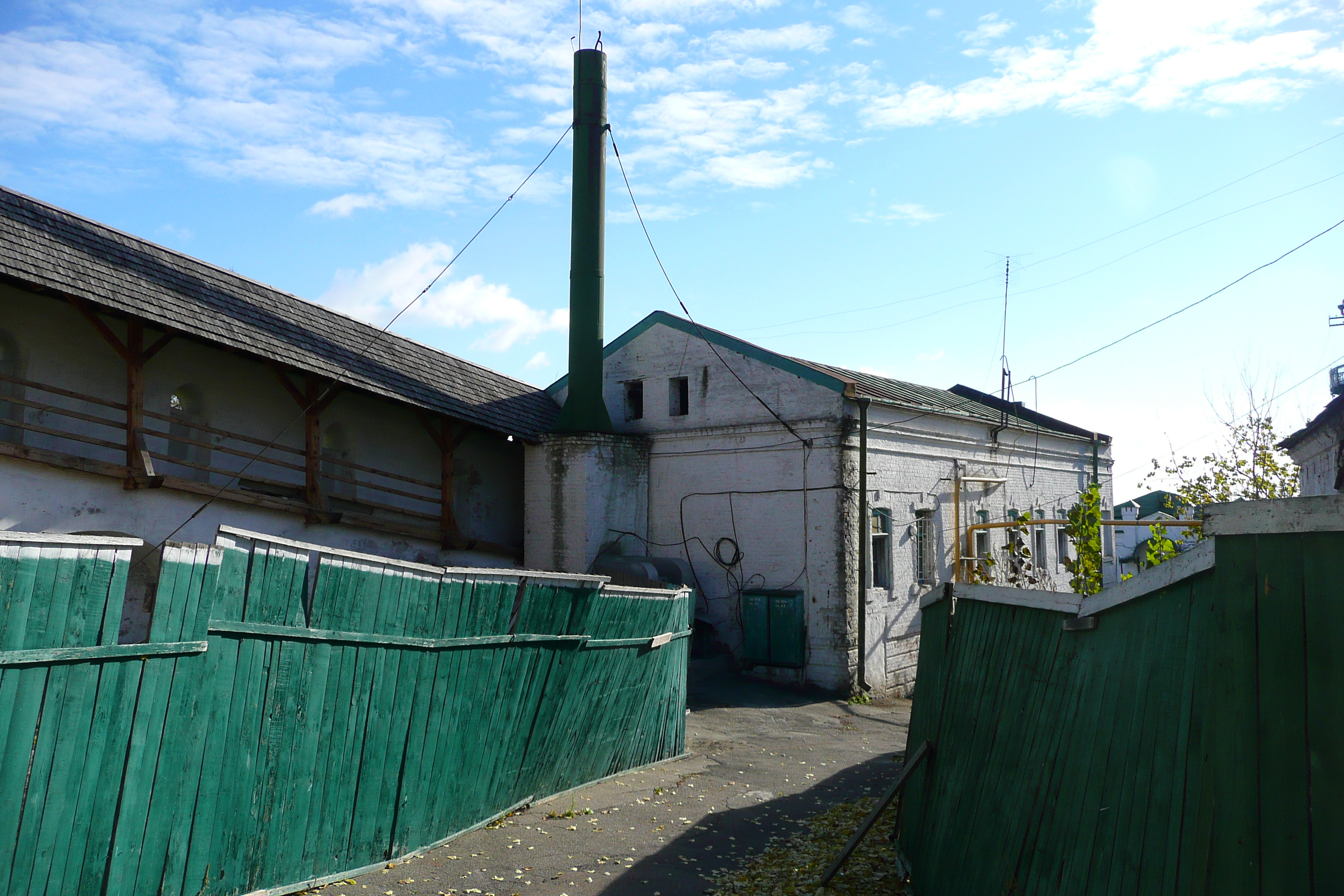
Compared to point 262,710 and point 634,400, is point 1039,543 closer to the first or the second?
point 634,400

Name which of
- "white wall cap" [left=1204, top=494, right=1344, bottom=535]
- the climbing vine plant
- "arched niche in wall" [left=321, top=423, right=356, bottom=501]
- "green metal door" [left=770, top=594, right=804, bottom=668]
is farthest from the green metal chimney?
"white wall cap" [left=1204, top=494, right=1344, bottom=535]

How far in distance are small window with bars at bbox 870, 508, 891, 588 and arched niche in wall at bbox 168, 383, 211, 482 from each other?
40.2 ft

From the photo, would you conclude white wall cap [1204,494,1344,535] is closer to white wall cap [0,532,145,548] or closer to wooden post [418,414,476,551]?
white wall cap [0,532,145,548]

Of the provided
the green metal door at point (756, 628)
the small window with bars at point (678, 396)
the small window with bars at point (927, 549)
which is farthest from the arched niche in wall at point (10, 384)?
the small window with bars at point (927, 549)

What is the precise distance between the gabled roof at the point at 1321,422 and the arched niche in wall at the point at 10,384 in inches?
738

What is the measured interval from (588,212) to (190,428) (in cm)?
927

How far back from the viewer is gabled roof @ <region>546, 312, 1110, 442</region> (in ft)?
59.7

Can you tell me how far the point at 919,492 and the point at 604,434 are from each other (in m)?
6.71

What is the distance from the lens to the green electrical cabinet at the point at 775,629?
1750 cm

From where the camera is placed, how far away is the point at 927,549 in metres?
20.2

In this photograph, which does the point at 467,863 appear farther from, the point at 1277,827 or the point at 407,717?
the point at 1277,827

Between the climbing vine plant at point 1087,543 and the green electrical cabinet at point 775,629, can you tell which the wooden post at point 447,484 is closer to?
the green electrical cabinet at point 775,629

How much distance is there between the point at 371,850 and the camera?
6.69 m

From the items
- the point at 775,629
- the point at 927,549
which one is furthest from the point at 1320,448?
the point at 775,629
